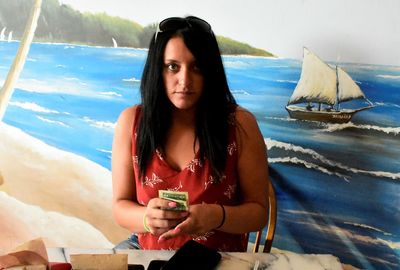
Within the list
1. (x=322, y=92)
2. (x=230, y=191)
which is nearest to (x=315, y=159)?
(x=322, y=92)

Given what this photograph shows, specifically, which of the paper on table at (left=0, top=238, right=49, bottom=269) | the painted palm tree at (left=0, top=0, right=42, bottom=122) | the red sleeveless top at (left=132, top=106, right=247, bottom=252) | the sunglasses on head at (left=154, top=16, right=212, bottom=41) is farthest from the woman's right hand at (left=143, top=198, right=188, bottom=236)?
the painted palm tree at (left=0, top=0, right=42, bottom=122)

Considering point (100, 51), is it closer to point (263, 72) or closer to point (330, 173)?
point (263, 72)

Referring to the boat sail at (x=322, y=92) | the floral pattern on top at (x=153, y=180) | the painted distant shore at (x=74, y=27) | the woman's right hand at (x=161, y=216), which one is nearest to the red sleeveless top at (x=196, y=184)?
the floral pattern on top at (x=153, y=180)

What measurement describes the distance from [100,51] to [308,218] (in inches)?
33.9

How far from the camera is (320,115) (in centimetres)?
145

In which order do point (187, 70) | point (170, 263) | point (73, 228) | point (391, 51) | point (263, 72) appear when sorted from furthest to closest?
point (73, 228) → point (263, 72) → point (391, 51) → point (187, 70) → point (170, 263)

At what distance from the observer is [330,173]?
146cm

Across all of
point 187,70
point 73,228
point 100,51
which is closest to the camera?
point 187,70

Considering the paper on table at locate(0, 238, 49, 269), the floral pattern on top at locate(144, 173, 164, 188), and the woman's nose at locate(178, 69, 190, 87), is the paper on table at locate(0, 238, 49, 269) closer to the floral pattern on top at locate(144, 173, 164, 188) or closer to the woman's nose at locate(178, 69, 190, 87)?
the floral pattern on top at locate(144, 173, 164, 188)

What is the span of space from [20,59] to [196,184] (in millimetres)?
845

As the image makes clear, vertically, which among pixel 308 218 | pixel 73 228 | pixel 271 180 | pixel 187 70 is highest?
pixel 187 70

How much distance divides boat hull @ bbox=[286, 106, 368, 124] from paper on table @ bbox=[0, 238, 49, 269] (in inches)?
33.3

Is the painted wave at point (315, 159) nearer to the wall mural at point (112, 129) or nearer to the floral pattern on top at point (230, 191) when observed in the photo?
the wall mural at point (112, 129)

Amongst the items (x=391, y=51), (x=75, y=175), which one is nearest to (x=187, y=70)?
(x=391, y=51)
